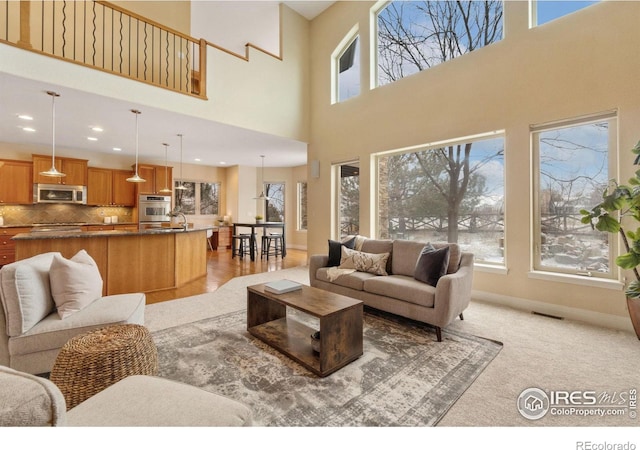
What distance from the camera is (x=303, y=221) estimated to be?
925cm

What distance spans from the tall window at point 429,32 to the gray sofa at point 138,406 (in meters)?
5.14

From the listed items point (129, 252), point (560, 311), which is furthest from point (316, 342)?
point (129, 252)

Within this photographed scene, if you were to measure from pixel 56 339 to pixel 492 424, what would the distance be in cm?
282

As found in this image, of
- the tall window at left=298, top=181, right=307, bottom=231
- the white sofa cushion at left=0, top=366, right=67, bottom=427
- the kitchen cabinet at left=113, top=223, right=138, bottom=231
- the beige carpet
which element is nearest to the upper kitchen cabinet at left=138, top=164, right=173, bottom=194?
the kitchen cabinet at left=113, top=223, right=138, bottom=231

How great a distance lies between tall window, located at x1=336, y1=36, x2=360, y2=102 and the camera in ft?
18.0

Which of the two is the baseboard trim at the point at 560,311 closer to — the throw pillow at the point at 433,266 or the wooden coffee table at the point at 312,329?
the throw pillow at the point at 433,266

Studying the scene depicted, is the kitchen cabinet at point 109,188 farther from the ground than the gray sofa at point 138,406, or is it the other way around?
the kitchen cabinet at point 109,188

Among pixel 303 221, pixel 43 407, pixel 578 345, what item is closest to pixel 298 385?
pixel 43 407

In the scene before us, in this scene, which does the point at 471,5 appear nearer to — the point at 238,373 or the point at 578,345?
the point at 578,345

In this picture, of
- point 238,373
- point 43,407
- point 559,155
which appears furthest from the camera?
point 559,155

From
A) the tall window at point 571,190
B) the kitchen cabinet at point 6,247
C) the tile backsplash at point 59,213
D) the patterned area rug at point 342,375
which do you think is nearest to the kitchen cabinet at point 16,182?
the tile backsplash at point 59,213

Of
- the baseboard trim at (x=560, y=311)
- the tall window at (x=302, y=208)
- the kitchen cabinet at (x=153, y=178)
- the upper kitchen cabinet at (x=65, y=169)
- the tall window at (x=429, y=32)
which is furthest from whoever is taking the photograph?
the tall window at (x=302, y=208)

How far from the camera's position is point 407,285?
2.79 m

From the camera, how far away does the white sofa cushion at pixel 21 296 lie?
5.86ft
